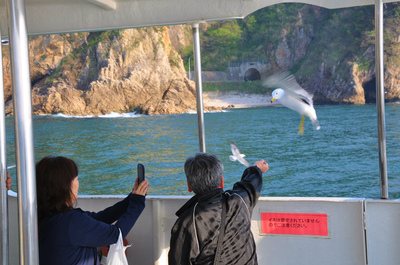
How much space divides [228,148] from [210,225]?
124ft

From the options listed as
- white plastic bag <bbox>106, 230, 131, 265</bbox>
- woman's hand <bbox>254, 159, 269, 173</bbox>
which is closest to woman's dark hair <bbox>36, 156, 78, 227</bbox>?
white plastic bag <bbox>106, 230, 131, 265</bbox>

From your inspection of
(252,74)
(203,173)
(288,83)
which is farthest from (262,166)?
(252,74)

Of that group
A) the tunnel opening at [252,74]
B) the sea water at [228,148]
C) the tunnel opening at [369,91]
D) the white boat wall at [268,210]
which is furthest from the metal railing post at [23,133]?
the tunnel opening at [369,91]

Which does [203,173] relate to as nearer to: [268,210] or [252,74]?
[268,210]

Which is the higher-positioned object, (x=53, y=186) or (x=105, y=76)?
(x=105, y=76)

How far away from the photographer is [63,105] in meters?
40.0

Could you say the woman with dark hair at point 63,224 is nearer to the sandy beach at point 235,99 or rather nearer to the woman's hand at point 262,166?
the woman's hand at point 262,166

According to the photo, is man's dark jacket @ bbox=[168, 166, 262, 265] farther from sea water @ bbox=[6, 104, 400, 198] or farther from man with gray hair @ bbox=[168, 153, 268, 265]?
sea water @ bbox=[6, 104, 400, 198]

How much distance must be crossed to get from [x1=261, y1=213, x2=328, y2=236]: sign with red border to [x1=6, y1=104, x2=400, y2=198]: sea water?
97.1 feet

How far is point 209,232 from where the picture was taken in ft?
4.76

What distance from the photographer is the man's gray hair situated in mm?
1504

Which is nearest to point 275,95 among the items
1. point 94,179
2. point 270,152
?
point 94,179

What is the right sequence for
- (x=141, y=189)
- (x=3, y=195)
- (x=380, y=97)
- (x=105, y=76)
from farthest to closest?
1. (x=105, y=76)
2. (x=380, y=97)
3. (x=141, y=189)
4. (x=3, y=195)

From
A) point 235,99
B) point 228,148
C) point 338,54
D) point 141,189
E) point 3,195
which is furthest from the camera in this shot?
point 338,54
